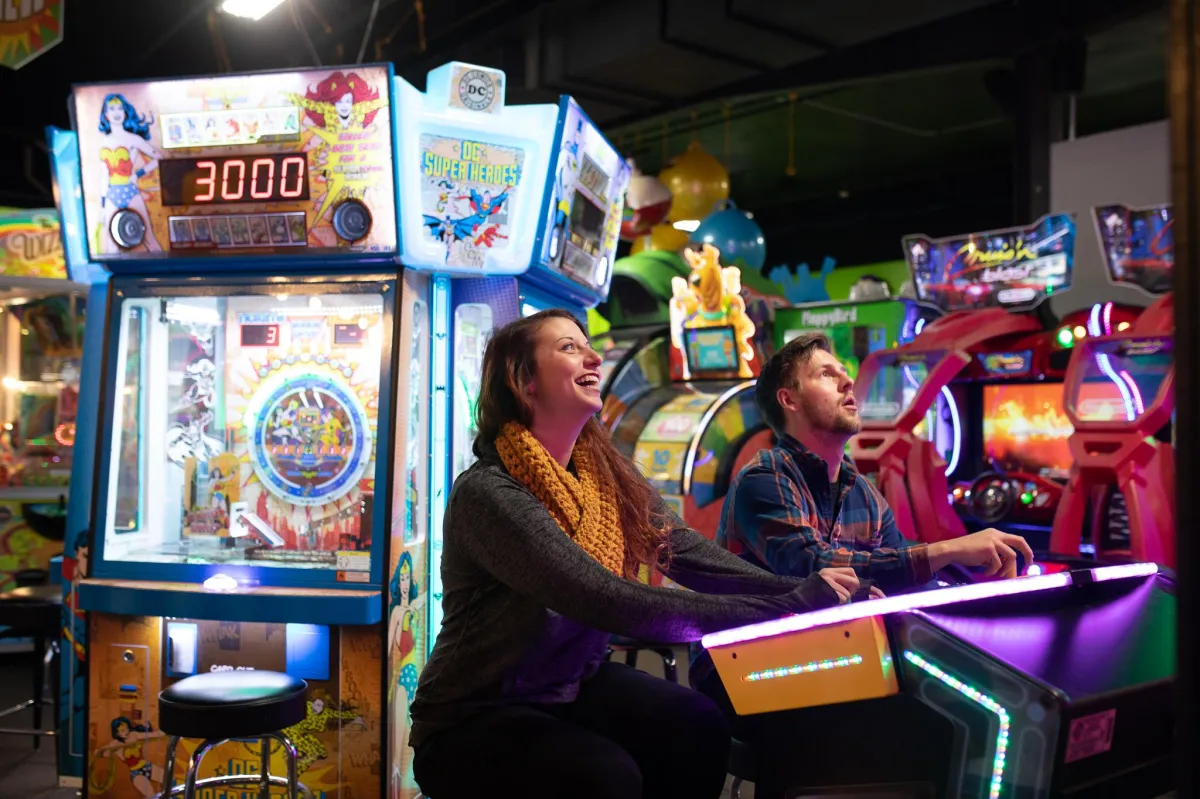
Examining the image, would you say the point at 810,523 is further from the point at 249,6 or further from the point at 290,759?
the point at 249,6

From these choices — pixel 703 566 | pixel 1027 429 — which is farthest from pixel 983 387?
pixel 703 566

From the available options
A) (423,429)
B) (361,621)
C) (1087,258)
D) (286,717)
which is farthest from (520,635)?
(1087,258)

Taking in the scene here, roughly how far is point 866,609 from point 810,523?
94cm

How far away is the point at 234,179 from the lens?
324 cm

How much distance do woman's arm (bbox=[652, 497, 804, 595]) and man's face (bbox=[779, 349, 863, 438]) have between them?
19.5 inches

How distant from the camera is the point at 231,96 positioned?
3.20 meters

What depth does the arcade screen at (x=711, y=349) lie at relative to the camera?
7.11 m

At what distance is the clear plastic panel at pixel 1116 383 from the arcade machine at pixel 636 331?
2996mm

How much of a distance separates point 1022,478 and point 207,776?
504 cm

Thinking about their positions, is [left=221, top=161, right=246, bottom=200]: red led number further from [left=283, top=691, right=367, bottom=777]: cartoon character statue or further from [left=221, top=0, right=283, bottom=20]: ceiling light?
[left=283, top=691, right=367, bottom=777]: cartoon character statue

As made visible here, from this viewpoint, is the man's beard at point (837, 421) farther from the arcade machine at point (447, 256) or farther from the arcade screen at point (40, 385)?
the arcade screen at point (40, 385)

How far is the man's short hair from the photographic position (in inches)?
102

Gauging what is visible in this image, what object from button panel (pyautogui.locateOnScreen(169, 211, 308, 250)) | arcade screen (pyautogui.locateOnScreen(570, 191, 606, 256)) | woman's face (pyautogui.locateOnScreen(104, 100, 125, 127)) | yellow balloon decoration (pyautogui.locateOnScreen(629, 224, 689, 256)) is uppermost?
yellow balloon decoration (pyautogui.locateOnScreen(629, 224, 689, 256))

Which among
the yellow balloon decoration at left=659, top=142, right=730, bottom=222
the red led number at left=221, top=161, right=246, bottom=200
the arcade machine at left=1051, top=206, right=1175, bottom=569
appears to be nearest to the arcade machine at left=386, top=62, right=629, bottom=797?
the red led number at left=221, top=161, right=246, bottom=200
